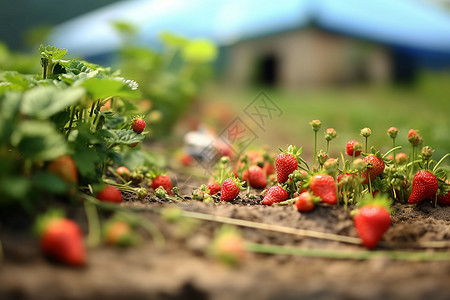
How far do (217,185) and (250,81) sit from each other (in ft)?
19.9

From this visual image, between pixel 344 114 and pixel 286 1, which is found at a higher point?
pixel 286 1

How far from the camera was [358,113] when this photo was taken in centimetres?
411

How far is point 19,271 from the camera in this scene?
0.78 meters

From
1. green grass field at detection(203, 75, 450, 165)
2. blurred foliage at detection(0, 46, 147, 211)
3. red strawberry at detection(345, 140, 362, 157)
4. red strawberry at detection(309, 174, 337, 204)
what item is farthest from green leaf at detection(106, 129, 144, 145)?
green grass field at detection(203, 75, 450, 165)

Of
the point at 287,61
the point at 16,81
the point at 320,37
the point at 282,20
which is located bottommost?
the point at 16,81

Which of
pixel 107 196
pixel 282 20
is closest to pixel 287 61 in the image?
pixel 282 20

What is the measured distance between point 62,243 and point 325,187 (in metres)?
0.69

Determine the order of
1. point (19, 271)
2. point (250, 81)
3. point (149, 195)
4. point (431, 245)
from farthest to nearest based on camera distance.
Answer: point (250, 81)
point (149, 195)
point (431, 245)
point (19, 271)

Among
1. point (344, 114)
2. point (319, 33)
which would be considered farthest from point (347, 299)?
point (319, 33)

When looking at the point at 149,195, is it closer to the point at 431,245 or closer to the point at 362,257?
the point at 362,257

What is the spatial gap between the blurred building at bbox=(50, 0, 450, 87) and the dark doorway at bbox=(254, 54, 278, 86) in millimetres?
17

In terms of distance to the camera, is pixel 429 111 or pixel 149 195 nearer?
pixel 149 195

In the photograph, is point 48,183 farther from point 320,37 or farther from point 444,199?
point 320,37

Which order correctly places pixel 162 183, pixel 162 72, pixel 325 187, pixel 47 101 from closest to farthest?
pixel 47 101 < pixel 325 187 < pixel 162 183 < pixel 162 72
